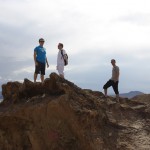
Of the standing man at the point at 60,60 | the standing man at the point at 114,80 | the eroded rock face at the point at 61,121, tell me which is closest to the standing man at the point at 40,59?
the standing man at the point at 60,60

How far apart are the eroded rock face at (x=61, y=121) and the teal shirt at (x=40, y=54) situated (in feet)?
7.14

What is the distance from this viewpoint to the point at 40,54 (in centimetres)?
1569

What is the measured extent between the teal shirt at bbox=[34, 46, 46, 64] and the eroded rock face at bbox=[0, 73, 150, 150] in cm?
218

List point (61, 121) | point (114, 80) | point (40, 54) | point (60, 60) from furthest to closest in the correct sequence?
point (114, 80)
point (60, 60)
point (40, 54)
point (61, 121)

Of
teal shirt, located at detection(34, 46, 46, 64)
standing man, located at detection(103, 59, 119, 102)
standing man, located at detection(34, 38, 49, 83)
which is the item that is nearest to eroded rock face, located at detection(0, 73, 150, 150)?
standing man, located at detection(34, 38, 49, 83)

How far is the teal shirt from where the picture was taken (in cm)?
1562

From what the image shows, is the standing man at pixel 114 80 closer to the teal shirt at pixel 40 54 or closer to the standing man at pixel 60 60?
the standing man at pixel 60 60

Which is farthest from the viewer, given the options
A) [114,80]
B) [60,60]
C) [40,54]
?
[114,80]

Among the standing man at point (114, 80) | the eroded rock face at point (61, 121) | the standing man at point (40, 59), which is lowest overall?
the eroded rock face at point (61, 121)

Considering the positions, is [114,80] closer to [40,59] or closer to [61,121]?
[40,59]

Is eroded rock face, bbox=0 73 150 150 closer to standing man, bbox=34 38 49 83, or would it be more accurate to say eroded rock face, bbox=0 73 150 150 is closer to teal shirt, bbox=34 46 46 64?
standing man, bbox=34 38 49 83

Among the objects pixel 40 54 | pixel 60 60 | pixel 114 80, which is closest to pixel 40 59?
pixel 40 54

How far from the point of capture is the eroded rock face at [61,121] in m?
12.0

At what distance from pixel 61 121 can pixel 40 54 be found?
4.31m
